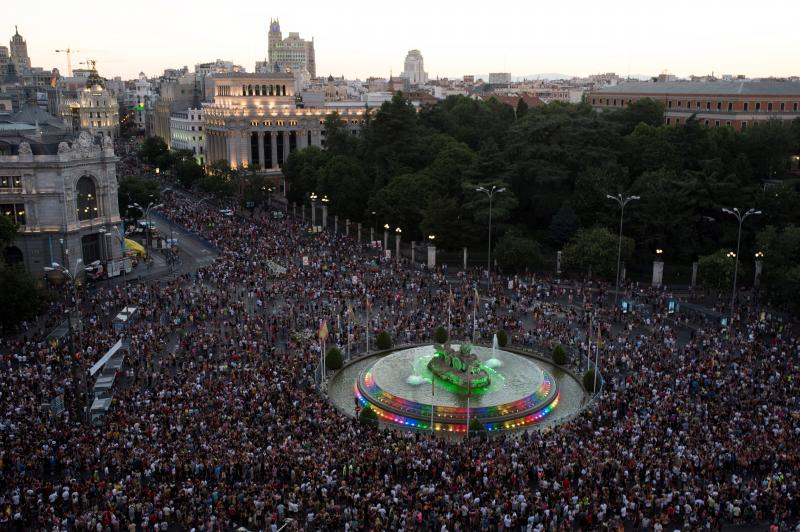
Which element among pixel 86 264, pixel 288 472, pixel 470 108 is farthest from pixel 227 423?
pixel 470 108

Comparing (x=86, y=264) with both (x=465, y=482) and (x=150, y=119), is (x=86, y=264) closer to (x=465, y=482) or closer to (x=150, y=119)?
(x=465, y=482)

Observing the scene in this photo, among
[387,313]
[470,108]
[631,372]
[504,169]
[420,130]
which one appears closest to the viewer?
[631,372]

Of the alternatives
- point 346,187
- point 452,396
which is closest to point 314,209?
point 346,187

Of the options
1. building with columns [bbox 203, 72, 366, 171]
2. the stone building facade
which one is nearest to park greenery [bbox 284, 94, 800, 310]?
the stone building facade

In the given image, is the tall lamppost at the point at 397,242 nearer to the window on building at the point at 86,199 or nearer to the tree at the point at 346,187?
the tree at the point at 346,187

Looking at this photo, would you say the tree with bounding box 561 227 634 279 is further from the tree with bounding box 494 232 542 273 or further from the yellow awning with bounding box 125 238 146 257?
the yellow awning with bounding box 125 238 146 257

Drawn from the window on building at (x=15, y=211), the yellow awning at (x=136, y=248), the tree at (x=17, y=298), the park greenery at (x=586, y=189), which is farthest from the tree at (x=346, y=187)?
the tree at (x=17, y=298)

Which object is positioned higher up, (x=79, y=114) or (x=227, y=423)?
(x=79, y=114)
